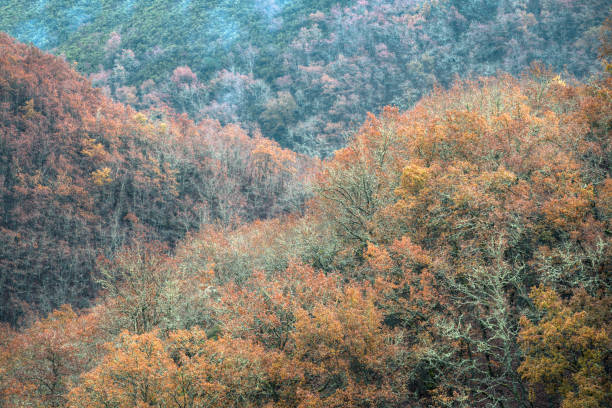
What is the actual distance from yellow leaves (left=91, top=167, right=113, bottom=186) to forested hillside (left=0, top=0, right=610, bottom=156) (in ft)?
182

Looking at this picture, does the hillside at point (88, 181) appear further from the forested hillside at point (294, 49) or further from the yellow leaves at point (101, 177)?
the forested hillside at point (294, 49)

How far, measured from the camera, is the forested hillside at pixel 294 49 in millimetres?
106625

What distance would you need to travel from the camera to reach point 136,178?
2744 inches

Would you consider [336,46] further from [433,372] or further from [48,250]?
[433,372]

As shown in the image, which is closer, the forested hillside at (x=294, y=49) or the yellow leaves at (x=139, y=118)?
the yellow leaves at (x=139, y=118)

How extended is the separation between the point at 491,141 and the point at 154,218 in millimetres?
58570

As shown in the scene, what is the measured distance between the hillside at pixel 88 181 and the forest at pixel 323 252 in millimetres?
328

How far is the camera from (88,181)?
2613 inches

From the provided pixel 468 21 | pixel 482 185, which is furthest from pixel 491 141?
pixel 468 21

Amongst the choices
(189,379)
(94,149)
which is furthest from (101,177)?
(189,379)

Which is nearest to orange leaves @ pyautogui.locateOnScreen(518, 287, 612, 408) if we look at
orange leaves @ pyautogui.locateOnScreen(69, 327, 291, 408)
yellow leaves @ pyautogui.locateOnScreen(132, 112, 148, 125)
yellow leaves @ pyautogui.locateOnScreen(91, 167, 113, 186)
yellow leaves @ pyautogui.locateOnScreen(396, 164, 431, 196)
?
yellow leaves @ pyautogui.locateOnScreen(396, 164, 431, 196)

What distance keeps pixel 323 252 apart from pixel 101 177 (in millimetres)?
50930

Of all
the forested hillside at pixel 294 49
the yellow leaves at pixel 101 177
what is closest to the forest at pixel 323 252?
the yellow leaves at pixel 101 177

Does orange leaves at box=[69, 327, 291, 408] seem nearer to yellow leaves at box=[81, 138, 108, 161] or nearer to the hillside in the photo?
the hillside
